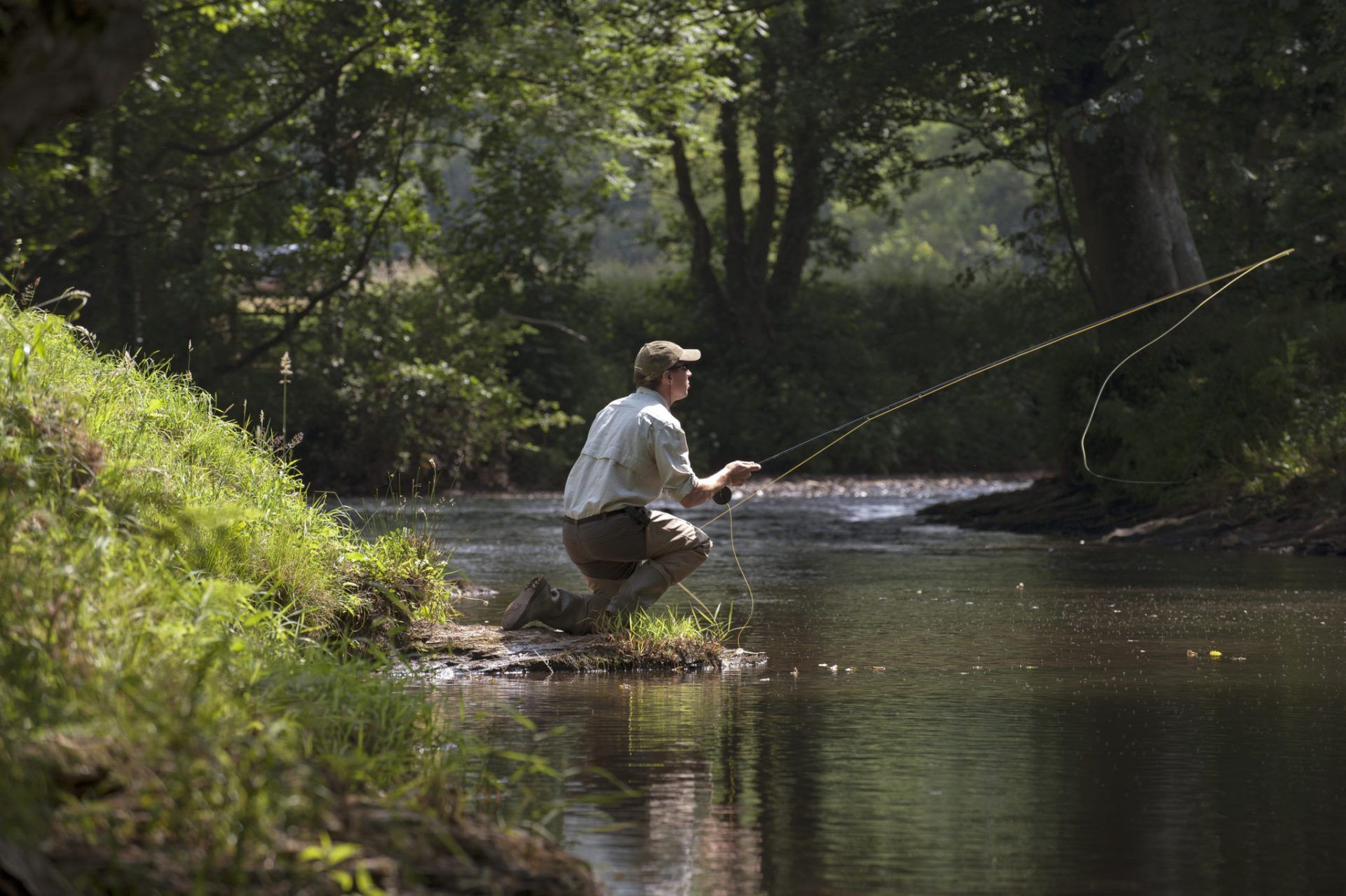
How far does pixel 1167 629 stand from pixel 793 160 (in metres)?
21.9

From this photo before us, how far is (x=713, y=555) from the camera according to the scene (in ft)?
51.7

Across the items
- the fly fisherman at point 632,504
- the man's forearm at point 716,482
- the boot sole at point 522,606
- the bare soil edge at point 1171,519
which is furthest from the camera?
the bare soil edge at point 1171,519

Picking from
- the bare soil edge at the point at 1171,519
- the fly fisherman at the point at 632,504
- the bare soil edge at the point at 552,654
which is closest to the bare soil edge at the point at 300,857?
the bare soil edge at the point at 552,654

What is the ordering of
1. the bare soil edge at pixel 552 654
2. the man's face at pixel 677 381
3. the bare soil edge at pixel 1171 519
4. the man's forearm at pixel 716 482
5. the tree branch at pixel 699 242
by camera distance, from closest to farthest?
1. the bare soil edge at pixel 552 654
2. the man's forearm at pixel 716 482
3. the man's face at pixel 677 381
4. the bare soil edge at pixel 1171 519
5. the tree branch at pixel 699 242

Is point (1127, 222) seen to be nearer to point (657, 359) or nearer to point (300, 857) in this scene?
point (657, 359)

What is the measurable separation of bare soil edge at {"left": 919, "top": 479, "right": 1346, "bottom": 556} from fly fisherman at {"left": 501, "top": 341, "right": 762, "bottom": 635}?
7792mm

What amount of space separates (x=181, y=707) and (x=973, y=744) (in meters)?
3.06

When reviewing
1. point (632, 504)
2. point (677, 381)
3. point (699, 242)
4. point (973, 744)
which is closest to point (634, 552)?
point (632, 504)

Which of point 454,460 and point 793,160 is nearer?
point 454,460

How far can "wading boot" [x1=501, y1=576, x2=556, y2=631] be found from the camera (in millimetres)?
8570

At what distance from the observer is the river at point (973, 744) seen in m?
4.70

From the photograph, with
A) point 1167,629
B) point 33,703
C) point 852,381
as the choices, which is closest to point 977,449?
point 852,381

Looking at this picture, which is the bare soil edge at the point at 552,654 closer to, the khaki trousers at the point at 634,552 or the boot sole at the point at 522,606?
the boot sole at the point at 522,606

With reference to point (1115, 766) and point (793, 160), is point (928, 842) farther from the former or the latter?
point (793, 160)
